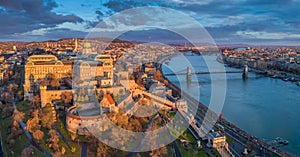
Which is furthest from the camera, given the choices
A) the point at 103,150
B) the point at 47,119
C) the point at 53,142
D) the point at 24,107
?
the point at 24,107

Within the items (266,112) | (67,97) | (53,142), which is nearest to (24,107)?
(67,97)

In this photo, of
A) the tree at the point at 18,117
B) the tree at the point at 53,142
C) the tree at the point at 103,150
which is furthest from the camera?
the tree at the point at 18,117

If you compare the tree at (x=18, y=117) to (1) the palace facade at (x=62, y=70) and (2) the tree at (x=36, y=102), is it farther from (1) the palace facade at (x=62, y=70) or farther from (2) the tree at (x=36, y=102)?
(1) the palace facade at (x=62, y=70)

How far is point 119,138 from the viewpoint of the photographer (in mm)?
4094

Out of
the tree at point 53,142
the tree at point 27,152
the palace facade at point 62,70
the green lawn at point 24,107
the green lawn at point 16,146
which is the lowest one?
the green lawn at point 16,146

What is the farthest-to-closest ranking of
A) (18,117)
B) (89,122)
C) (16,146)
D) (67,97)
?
1. (67,97)
2. (18,117)
3. (89,122)
4. (16,146)

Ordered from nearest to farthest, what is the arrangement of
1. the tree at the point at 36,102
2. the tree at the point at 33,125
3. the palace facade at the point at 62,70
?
1. the tree at the point at 33,125
2. the tree at the point at 36,102
3. the palace facade at the point at 62,70

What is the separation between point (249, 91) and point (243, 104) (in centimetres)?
267

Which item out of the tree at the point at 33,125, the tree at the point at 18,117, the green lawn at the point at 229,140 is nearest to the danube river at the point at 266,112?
the green lawn at the point at 229,140

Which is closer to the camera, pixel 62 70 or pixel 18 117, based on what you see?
pixel 18 117

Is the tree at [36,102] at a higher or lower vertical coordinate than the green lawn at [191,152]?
higher

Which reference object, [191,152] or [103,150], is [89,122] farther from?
[191,152]

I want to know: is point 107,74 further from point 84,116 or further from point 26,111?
point 84,116

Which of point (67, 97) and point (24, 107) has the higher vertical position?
point (67, 97)
